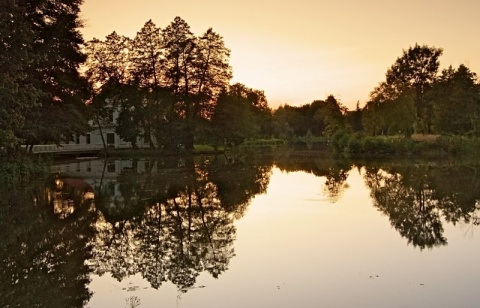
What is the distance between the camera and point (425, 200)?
17453 mm

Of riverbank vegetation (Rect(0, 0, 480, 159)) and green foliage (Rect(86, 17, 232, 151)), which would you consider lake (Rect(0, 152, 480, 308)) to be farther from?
green foliage (Rect(86, 17, 232, 151))

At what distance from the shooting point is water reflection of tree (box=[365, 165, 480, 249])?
12.6 meters

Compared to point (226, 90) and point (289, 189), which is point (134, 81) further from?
point (289, 189)

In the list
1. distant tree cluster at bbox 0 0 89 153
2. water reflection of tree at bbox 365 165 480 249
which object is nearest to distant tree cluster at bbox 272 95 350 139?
distant tree cluster at bbox 0 0 89 153

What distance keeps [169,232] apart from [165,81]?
4710 cm

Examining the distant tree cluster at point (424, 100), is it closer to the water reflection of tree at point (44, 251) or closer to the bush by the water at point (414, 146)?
the bush by the water at point (414, 146)

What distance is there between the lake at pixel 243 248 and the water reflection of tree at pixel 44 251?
0.03m

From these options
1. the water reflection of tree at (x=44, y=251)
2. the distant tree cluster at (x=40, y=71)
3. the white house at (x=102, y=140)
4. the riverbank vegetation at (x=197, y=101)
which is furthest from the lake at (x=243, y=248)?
the white house at (x=102, y=140)

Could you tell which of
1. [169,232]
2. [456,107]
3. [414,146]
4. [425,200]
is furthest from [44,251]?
[456,107]

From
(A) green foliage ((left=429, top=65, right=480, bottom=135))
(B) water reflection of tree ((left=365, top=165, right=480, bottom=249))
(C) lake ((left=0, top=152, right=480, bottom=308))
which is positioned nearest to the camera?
(C) lake ((left=0, top=152, right=480, bottom=308))

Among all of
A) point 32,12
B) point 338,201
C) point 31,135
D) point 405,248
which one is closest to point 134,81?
point 32,12

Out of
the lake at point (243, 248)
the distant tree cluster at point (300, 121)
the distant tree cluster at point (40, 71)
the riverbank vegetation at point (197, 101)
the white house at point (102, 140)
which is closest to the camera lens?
the lake at point (243, 248)

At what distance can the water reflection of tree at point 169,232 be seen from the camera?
31.2 feet

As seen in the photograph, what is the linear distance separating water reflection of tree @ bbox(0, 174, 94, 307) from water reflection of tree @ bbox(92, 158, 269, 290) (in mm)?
576
